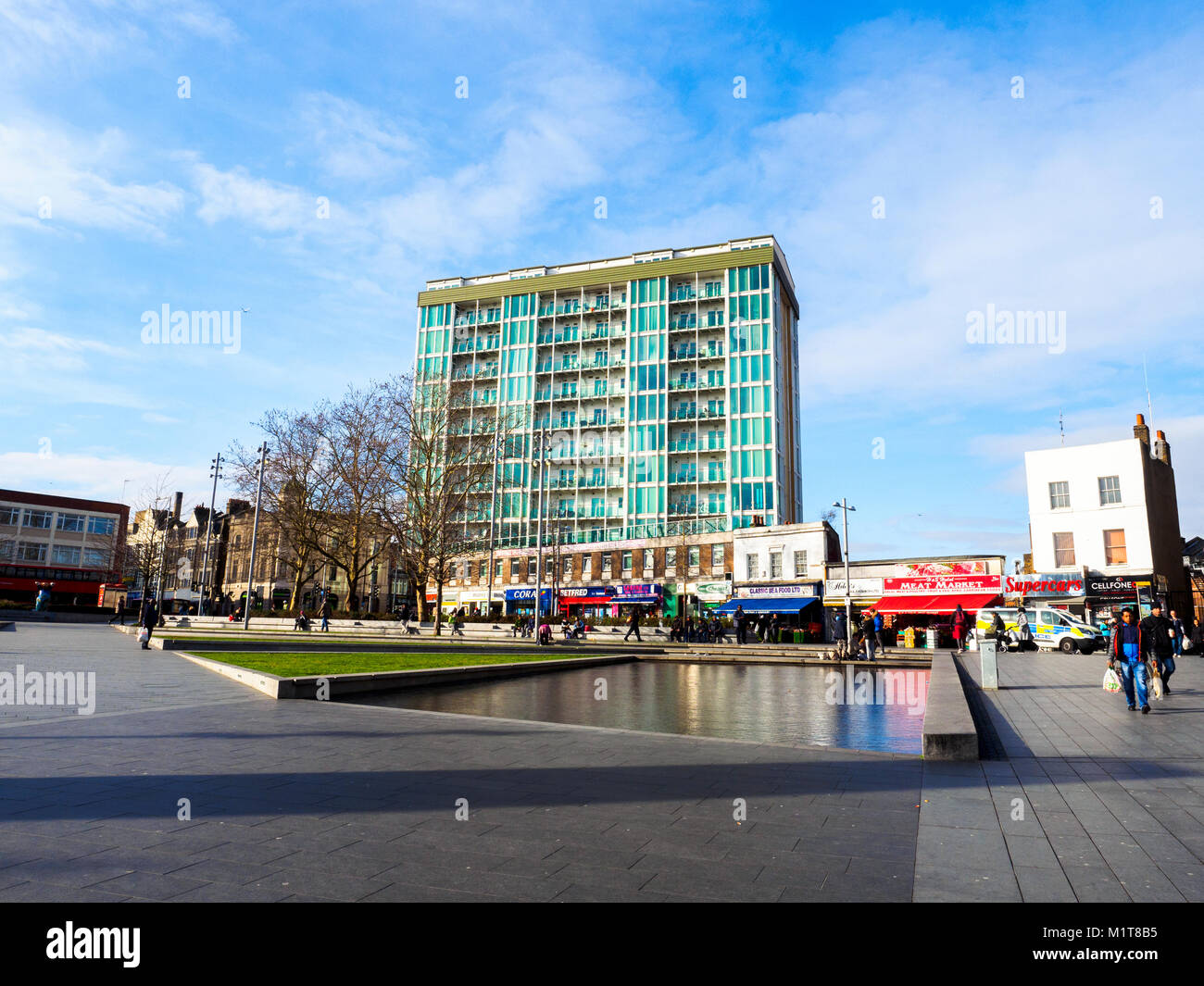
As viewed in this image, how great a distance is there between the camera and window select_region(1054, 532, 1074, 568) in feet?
134

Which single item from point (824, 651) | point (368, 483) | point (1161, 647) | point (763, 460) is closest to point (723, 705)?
point (1161, 647)

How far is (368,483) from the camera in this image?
42594mm

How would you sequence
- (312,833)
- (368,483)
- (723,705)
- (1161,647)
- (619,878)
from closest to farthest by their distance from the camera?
1. (619,878)
2. (312,833)
3. (1161,647)
4. (723,705)
5. (368,483)

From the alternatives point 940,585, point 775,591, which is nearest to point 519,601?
point 775,591

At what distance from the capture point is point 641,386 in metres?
65.9

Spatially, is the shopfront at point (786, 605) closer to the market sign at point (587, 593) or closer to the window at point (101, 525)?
the market sign at point (587, 593)

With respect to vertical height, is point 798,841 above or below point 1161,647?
below

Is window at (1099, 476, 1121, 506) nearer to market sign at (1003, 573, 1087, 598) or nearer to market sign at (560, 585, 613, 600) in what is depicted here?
market sign at (1003, 573, 1087, 598)

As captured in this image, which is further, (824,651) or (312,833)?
(824,651)

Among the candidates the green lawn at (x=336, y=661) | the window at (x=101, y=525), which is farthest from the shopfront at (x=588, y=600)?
the window at (x=101, y=525)

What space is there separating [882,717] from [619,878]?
9260mm

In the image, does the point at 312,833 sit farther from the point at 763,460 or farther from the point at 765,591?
the point at 763,460

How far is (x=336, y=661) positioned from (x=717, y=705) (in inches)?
361
